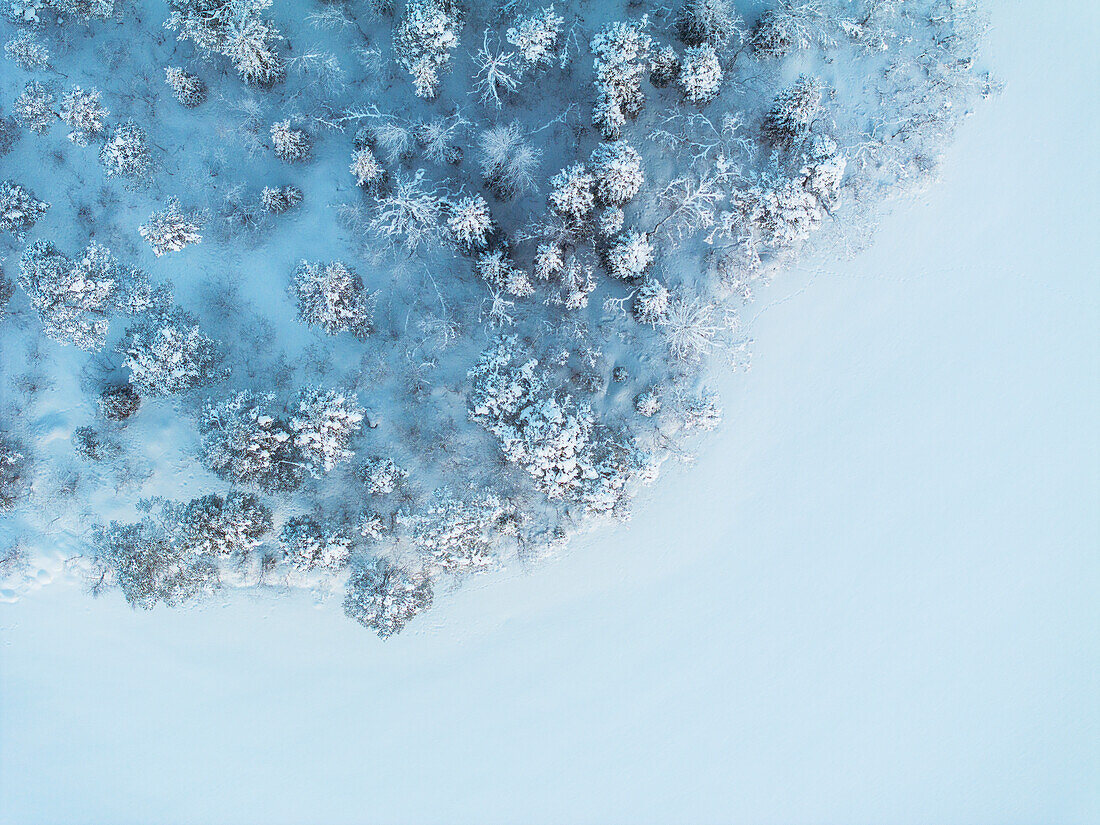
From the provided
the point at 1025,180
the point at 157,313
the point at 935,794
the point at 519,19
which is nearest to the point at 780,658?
the point at 935,794

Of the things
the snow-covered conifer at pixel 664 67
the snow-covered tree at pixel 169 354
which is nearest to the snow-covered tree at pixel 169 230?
the snow-covered tree at pixel 169 354

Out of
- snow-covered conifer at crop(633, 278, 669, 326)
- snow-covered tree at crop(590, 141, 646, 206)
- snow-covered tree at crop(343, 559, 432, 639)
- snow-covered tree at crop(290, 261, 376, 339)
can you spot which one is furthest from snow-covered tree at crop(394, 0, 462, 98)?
snow-covered tree at crop(343, 559, 432, 639)

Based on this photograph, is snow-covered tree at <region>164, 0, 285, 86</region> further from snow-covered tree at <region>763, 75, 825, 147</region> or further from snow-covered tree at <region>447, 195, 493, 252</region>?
snow-covered tree at <region>763, 75, 825, 147</region>

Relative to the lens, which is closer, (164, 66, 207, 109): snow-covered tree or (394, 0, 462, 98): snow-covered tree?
(394, 0, 462, 98): snow-covered tree

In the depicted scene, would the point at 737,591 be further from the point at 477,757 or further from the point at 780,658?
the point at 477,757

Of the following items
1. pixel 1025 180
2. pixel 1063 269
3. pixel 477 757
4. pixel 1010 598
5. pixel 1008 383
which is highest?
pixel 1025 180

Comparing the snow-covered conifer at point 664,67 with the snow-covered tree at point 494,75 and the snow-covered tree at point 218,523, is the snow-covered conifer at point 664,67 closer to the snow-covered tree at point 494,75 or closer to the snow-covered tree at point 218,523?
the snow-covered tree at point 494,75

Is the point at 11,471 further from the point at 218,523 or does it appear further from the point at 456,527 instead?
the point at 456,527
